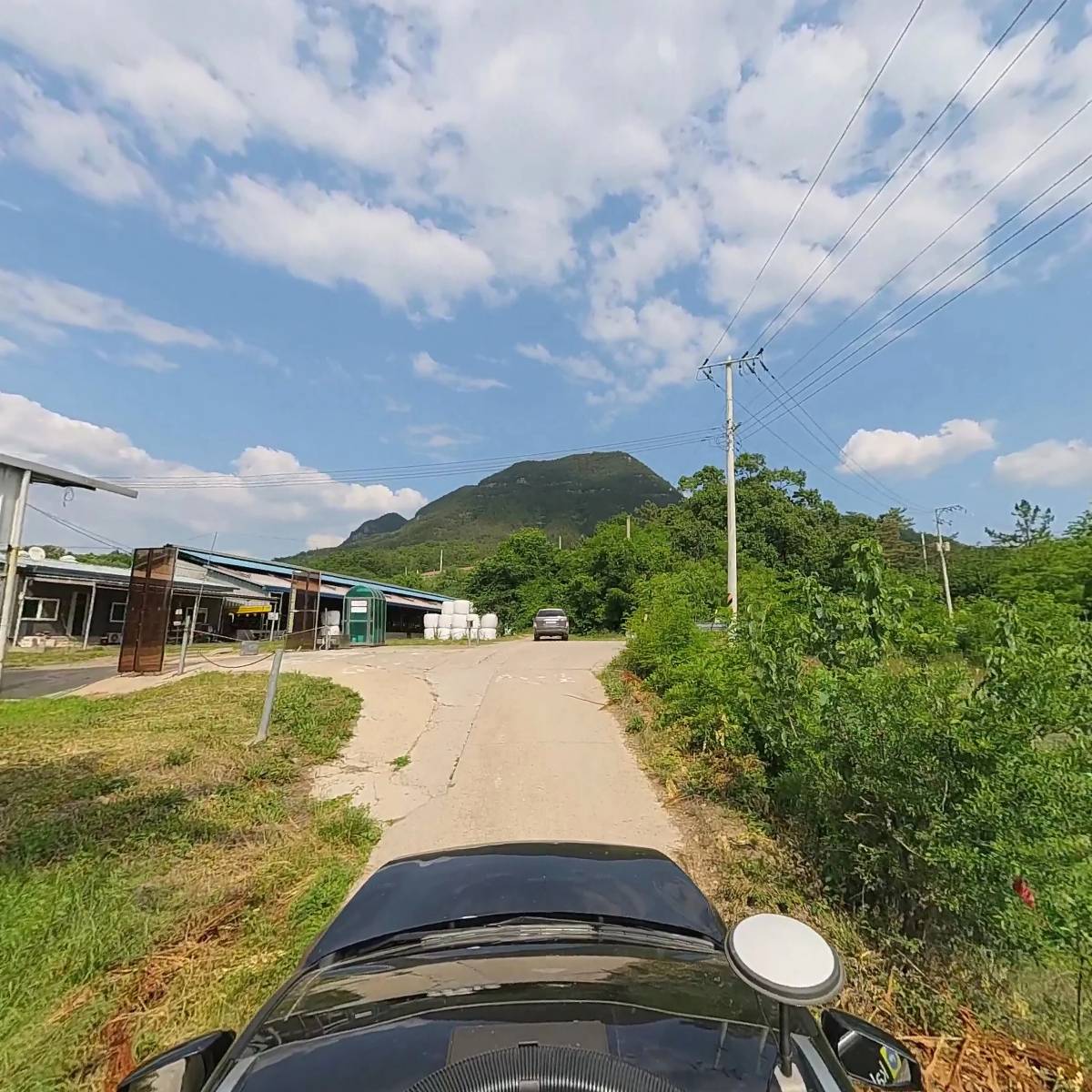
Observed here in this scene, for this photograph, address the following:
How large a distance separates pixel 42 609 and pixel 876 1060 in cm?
3174

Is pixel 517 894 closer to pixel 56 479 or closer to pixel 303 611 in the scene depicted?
pixel 56 479

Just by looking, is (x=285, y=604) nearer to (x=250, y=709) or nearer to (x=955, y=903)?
(x=250, y=709)

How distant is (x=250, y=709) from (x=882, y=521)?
60.6 metres

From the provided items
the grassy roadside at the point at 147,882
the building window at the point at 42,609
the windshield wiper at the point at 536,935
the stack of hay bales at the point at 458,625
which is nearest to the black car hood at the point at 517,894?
the windshield wiper at the point at 536,935

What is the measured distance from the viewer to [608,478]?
195m

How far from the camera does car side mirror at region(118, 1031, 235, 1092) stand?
154 cm

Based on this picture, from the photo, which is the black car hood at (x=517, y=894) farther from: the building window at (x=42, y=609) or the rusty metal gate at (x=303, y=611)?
the building window at (x=42, y=609)

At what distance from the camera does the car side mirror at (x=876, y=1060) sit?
1.64 metres

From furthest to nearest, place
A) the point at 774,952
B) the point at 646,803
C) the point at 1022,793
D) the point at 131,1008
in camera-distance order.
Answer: the point at 646,803, the point at 131,1008, the point at 1022,793, the point at 774,952

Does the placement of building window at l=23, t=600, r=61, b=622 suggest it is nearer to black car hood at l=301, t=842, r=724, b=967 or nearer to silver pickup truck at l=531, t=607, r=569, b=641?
silver pickup truck at l=531, t=607, r=569, b=641

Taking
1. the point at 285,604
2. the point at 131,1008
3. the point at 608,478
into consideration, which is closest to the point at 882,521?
the point at 285,604

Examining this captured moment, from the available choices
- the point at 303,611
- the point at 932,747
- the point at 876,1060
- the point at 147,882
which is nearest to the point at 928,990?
the point at 932,747

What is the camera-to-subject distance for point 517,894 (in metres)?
2.35

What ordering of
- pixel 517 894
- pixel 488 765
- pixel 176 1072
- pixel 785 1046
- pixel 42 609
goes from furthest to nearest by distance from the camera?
pixel 42 609, pixel 488 765, pixel 517 894, pixel 176 1072, pixel 785 1046
